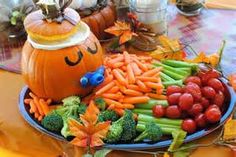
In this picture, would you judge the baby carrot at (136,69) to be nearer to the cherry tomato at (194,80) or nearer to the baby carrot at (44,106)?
the cherry tomato at (194,80)

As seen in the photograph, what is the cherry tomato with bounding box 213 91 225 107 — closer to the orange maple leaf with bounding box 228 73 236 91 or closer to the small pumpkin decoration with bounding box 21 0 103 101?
the orange maple leaf with bounding box 228 73 236 91

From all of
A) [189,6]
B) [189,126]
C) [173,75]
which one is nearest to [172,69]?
[173,75]

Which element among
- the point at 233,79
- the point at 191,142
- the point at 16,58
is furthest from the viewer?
the point at 16,58

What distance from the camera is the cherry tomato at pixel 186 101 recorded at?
3.40ft

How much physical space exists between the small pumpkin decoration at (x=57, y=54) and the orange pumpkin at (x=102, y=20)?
300 mm

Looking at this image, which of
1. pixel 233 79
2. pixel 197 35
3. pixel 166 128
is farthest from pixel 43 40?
pixel 197 35

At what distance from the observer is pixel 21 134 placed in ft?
3.62

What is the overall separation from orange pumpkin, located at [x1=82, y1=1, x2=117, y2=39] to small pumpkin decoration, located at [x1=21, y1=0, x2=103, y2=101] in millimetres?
300

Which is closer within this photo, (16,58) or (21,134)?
(21,134)

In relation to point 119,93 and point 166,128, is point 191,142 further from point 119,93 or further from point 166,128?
point 119,93

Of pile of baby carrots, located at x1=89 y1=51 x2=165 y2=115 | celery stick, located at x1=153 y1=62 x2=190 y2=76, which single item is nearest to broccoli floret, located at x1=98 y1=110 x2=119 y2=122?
pile of baby carrots, located at x1=89 y1=51 x2=165 y2=115

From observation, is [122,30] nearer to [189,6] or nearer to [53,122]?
[189,6]

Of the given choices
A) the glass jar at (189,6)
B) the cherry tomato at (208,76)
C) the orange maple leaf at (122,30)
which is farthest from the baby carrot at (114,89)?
the glass jar at (189,6)

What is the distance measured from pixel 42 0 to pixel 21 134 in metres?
0.31
